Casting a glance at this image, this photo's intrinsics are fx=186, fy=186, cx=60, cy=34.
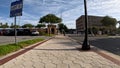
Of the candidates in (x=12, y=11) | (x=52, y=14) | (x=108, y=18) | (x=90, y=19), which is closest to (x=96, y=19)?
(x=90, y=19)

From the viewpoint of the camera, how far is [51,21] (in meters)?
66.3

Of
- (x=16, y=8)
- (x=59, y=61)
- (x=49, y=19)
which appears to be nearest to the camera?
(x=59, y=61)

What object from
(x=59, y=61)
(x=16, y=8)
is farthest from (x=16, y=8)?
(x=59, y=61)

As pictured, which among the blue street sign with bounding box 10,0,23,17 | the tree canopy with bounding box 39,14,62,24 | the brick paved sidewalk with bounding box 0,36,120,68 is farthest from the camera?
the tree canopy with bounding box 39,14,62,24

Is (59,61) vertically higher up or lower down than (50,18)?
lower down

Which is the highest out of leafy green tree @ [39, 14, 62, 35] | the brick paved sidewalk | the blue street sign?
leafy green tree @ [39, 14, 62, 35]

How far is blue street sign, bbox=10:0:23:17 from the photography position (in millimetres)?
13766

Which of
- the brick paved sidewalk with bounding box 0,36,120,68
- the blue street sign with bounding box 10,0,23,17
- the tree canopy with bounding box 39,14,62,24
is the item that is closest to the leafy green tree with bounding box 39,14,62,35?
the tree canopy with bounding box 39,14,62,24

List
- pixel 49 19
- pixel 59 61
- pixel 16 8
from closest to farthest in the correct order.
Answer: pixel 59 61, pixel 16 8, pixel 49 19

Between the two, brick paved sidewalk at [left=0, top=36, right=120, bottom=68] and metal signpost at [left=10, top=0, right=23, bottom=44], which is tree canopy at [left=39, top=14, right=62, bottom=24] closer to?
metal signpost at [left=10, top=0, right=23, bottom=44]

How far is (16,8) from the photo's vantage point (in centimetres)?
1413

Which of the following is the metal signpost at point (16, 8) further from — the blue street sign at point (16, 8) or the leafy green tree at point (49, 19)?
the leafy green tree at point (49, 19)

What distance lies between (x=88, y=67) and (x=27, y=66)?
2353mm

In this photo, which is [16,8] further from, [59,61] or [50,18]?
[50,18]
